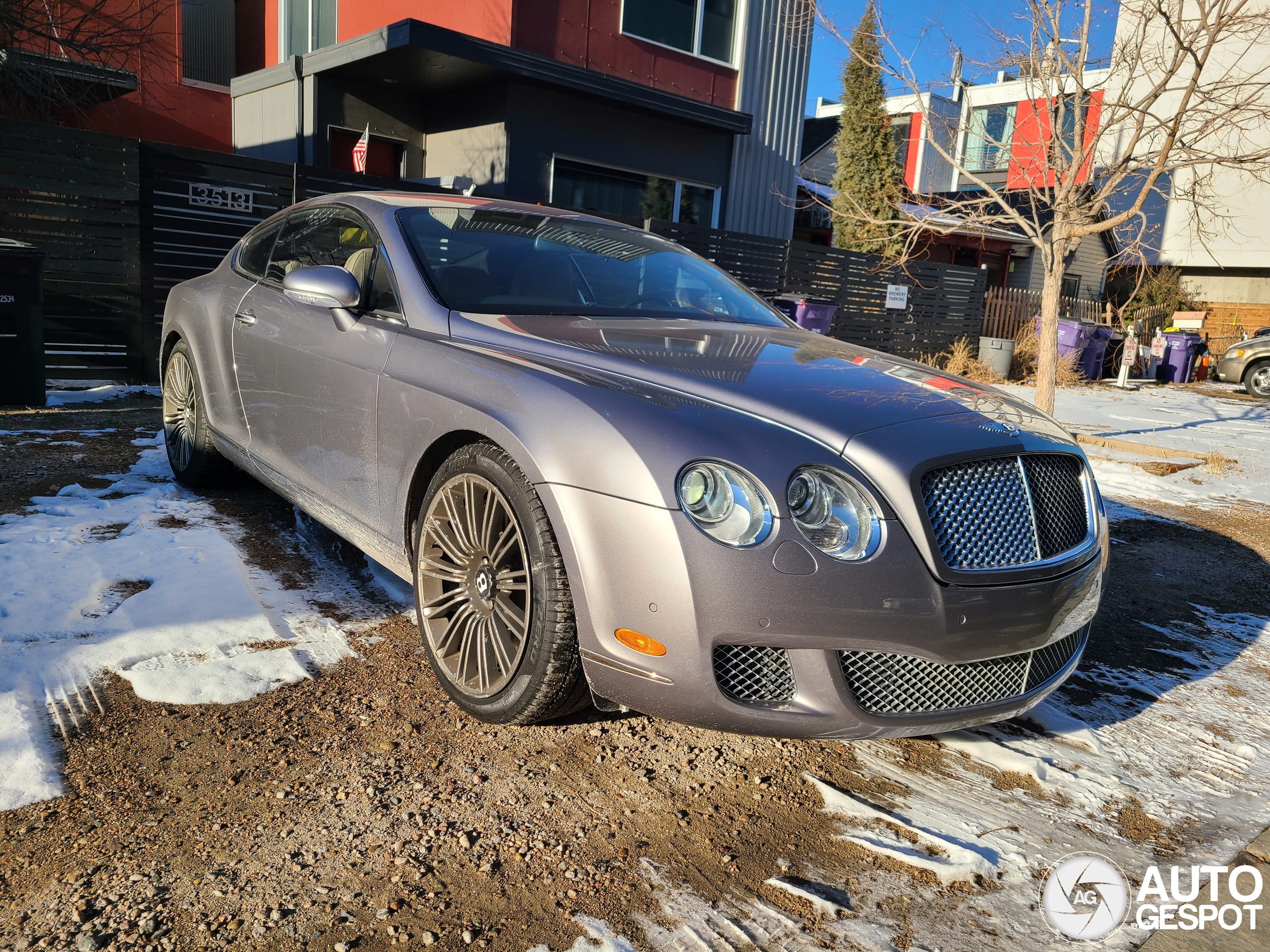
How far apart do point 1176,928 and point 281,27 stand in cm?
1712

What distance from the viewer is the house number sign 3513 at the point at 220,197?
354 inches

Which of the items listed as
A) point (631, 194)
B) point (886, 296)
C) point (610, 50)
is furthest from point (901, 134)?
point (610, 50)

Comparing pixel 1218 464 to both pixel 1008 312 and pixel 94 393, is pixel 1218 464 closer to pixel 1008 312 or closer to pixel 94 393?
pixel 94 393

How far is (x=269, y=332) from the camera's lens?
13.1 ft

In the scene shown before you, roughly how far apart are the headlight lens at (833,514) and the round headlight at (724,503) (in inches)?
3.3

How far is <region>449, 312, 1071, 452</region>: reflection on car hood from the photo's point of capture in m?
2.53

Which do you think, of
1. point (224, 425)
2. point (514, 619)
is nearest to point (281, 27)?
point (224, 425)

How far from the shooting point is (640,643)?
7.48 ft

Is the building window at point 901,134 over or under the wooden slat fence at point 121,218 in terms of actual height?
over

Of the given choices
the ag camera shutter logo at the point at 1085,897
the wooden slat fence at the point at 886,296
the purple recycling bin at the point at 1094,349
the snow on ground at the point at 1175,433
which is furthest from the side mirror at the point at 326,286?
the purple recycling bin at the point at 1094,349

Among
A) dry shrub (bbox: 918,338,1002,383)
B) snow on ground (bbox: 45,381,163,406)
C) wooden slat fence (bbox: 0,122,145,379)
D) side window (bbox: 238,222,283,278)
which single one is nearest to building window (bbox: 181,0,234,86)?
wooden slat fence (bbox: 0,122,145,379)

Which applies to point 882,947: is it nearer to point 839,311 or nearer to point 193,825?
point 193,825

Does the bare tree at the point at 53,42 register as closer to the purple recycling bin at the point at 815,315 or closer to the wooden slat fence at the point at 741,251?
the wooden slat fence at the point at 741,251

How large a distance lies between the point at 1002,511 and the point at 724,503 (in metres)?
0.79
